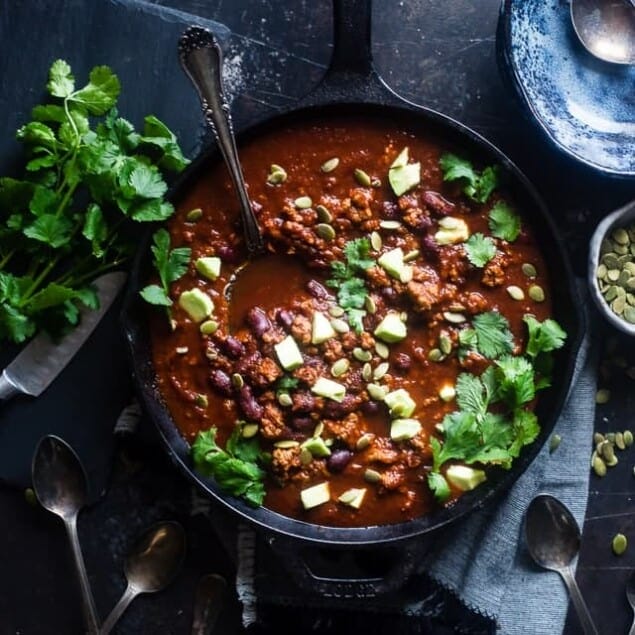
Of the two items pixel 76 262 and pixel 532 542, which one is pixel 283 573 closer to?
pixel 532 542

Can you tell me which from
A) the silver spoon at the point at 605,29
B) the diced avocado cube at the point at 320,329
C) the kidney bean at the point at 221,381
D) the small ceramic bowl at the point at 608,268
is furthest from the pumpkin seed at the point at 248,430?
the silver spoon at the point at 605,29

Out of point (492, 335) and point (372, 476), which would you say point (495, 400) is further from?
point (372, 476)

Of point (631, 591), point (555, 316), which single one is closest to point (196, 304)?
point (555, 316)

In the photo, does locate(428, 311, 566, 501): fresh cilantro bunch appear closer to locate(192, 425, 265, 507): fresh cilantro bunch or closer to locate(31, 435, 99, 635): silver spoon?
locate(192, 425, 265, 507): fresh cilantro bunch

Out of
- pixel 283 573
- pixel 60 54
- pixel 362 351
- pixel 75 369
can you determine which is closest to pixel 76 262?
pixel 75 369

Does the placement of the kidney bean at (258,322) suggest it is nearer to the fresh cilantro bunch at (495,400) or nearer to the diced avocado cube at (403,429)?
the diced avocado cube at (403,429)

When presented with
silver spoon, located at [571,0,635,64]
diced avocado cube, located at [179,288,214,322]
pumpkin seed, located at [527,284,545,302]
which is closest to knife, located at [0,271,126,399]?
diced avocado cube, located at [179,288,214,322]
